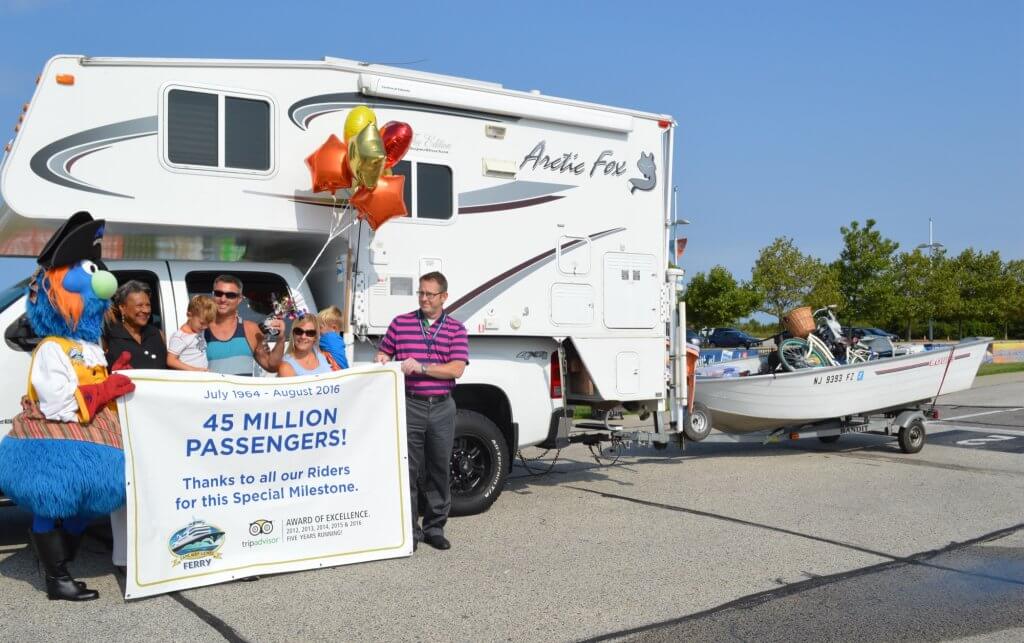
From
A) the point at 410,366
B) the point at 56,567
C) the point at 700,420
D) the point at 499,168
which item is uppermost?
the point at 499,168

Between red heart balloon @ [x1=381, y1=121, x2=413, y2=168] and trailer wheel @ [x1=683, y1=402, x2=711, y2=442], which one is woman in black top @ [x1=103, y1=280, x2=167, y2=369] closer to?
red heart balloon @ [x1=381, y1=121, x2=413, y2=168]

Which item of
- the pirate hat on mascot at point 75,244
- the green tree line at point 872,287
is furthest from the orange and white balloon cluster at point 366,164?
the green tree line at point 872,287

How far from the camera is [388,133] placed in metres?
6.34

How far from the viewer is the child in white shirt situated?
18.1 ft

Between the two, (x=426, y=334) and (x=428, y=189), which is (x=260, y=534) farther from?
(x=428, y=189)

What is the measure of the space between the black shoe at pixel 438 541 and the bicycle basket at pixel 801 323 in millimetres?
6027

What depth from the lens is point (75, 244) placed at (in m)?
4.91

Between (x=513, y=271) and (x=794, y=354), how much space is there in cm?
473

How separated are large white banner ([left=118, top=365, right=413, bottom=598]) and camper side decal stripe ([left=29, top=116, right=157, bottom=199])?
1535 millimetres

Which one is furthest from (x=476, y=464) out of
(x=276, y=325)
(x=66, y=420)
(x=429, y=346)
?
(x=66, y=420)

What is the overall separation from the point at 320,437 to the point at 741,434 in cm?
624

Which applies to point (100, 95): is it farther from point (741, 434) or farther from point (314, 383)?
point (741, 434)

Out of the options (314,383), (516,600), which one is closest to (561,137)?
(314,383)

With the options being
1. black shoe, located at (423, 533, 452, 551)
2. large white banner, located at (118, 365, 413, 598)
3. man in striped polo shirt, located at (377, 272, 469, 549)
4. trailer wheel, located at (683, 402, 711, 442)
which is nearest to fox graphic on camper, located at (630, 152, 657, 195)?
man in striped polo shirt, located at (377, 272, 469, 549)
